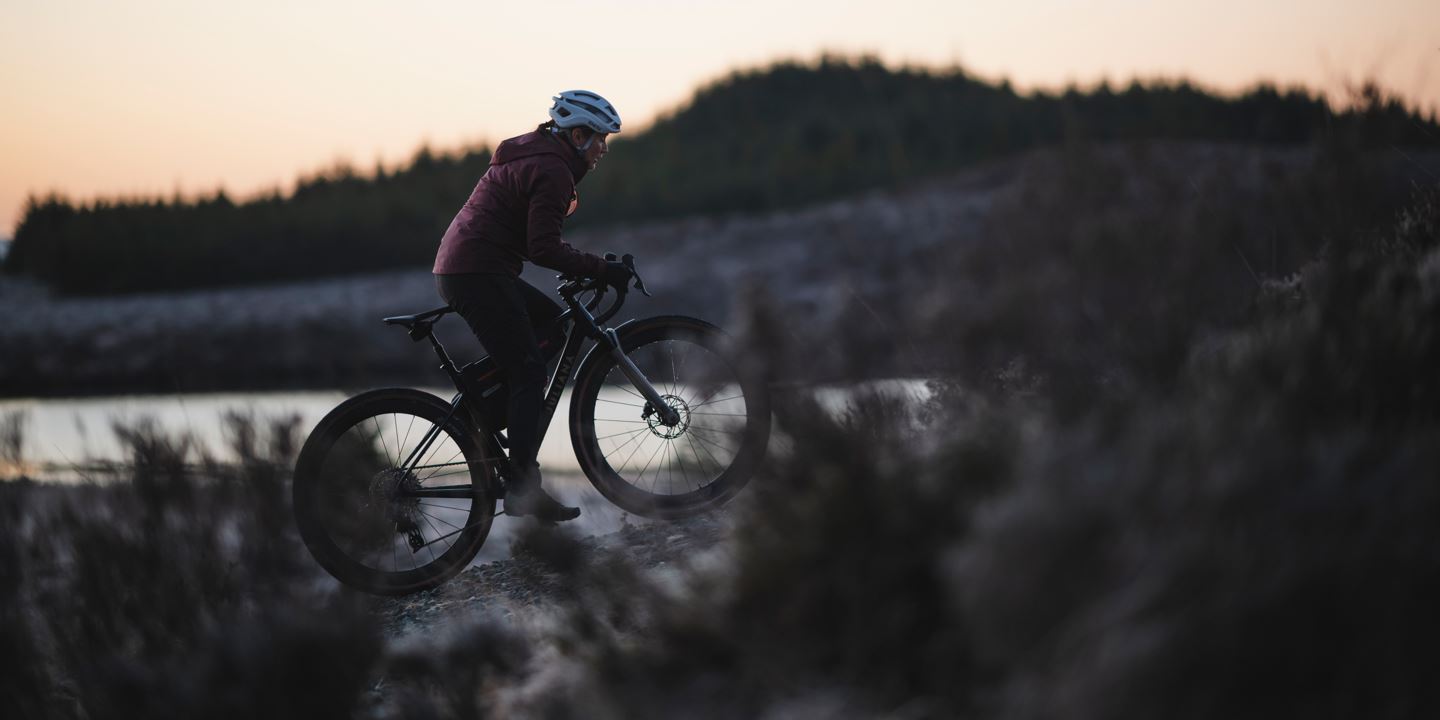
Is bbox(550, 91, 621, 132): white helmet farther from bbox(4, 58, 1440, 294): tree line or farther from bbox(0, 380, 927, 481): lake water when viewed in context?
bbox(4, 58, 1440, 294): tree line

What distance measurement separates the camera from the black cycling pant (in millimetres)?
4711

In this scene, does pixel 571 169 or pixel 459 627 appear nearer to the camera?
pixel 459 627

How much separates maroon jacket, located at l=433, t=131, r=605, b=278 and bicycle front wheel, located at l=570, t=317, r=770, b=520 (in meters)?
0.49

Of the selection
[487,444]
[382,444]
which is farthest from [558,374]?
[382,444]

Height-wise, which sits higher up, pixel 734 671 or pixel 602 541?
pixel 602 541

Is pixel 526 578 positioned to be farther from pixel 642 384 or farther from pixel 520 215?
pixel 520 215

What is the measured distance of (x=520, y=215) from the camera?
15.8 ft

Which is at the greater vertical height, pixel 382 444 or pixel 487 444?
pixel 487 444

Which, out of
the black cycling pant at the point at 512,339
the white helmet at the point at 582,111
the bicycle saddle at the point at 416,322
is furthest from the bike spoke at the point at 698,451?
the white helmet at the point at 582,111

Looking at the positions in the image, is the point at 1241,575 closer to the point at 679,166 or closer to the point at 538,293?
the point at 538,293

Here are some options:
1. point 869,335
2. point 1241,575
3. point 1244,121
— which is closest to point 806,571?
point 1241,575

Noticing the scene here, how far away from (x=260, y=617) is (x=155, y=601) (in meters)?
1.18

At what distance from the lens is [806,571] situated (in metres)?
2.66

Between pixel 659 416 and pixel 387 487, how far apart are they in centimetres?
123
